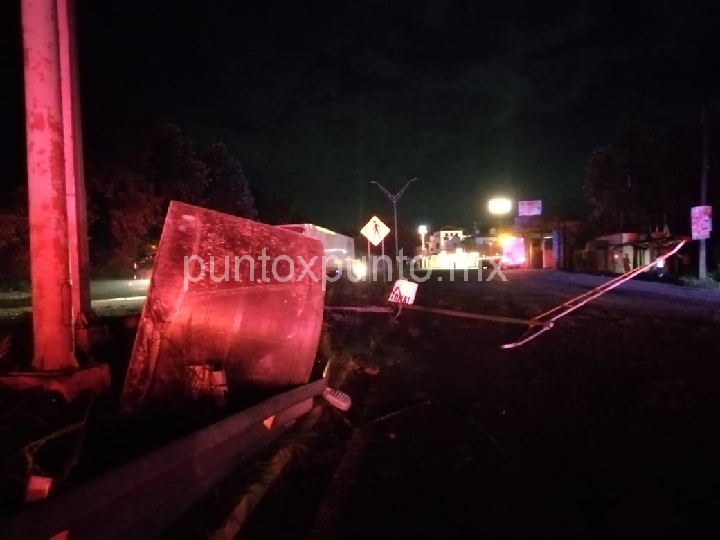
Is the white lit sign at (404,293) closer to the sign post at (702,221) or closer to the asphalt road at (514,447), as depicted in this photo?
the asphalt road at (514,447)

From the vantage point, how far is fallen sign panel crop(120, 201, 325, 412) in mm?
5465

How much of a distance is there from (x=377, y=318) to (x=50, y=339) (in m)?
10.4

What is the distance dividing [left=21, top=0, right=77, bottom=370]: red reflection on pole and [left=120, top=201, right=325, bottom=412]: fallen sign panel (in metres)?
1.09

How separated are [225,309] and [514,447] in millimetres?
3011

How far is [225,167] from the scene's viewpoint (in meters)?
52.6

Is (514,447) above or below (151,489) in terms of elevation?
below

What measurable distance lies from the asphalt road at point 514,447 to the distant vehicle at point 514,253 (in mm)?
49751

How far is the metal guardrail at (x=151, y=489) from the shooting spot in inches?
122

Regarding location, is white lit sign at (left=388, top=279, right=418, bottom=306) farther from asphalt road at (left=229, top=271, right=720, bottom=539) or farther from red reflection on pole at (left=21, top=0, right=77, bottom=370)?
red reflection on pole at (left=21, top=0, right=77, bottom=370)

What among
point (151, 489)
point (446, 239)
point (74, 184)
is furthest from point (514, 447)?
point (446, 239)

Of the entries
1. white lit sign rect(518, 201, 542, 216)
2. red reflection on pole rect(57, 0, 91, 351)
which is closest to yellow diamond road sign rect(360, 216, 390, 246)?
red reflection on pole rect(57, 0, 91, 351)

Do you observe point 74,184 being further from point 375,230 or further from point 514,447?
point 375,230

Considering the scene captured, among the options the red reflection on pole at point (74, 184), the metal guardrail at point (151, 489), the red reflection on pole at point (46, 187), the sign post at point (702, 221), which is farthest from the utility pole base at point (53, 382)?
the sign post at point (702, 221)

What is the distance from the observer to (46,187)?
5.83m
